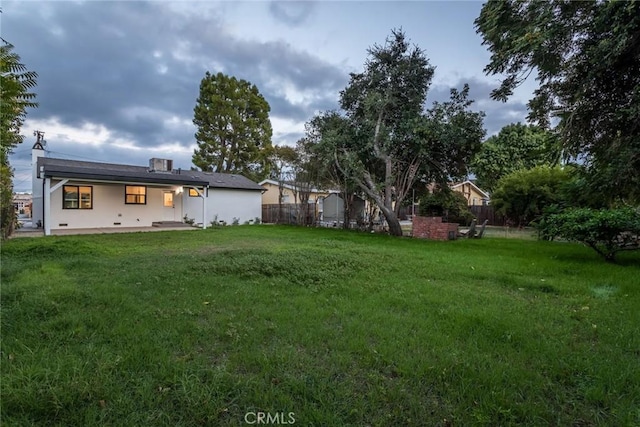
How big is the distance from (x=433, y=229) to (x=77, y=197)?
1545 cm

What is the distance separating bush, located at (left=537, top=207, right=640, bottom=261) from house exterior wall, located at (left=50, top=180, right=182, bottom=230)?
54.6 ft

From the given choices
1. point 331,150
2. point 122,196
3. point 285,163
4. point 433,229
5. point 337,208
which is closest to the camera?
point 433,229

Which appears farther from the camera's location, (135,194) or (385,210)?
(135,194)

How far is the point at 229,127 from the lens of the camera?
29359mm

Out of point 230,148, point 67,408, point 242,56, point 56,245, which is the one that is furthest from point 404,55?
point 230,148

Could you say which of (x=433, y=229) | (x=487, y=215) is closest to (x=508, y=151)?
(x=487, y=215)

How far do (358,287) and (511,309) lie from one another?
202 cm

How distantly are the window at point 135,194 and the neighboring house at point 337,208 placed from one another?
31.9ft

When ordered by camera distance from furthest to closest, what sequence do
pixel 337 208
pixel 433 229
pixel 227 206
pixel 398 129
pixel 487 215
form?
1. pixel 487 215
2. pixel 227 206
3. pixel 337 208
4. pixel 398 129
5. pixel 433 229

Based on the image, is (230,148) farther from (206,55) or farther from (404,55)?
(404,55)

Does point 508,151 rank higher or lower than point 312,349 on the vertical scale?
higher

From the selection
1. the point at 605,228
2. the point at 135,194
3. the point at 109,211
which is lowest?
the point at 605,228

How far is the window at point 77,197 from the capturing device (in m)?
14.0

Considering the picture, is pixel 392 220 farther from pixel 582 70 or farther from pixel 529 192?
pixel 529 192
